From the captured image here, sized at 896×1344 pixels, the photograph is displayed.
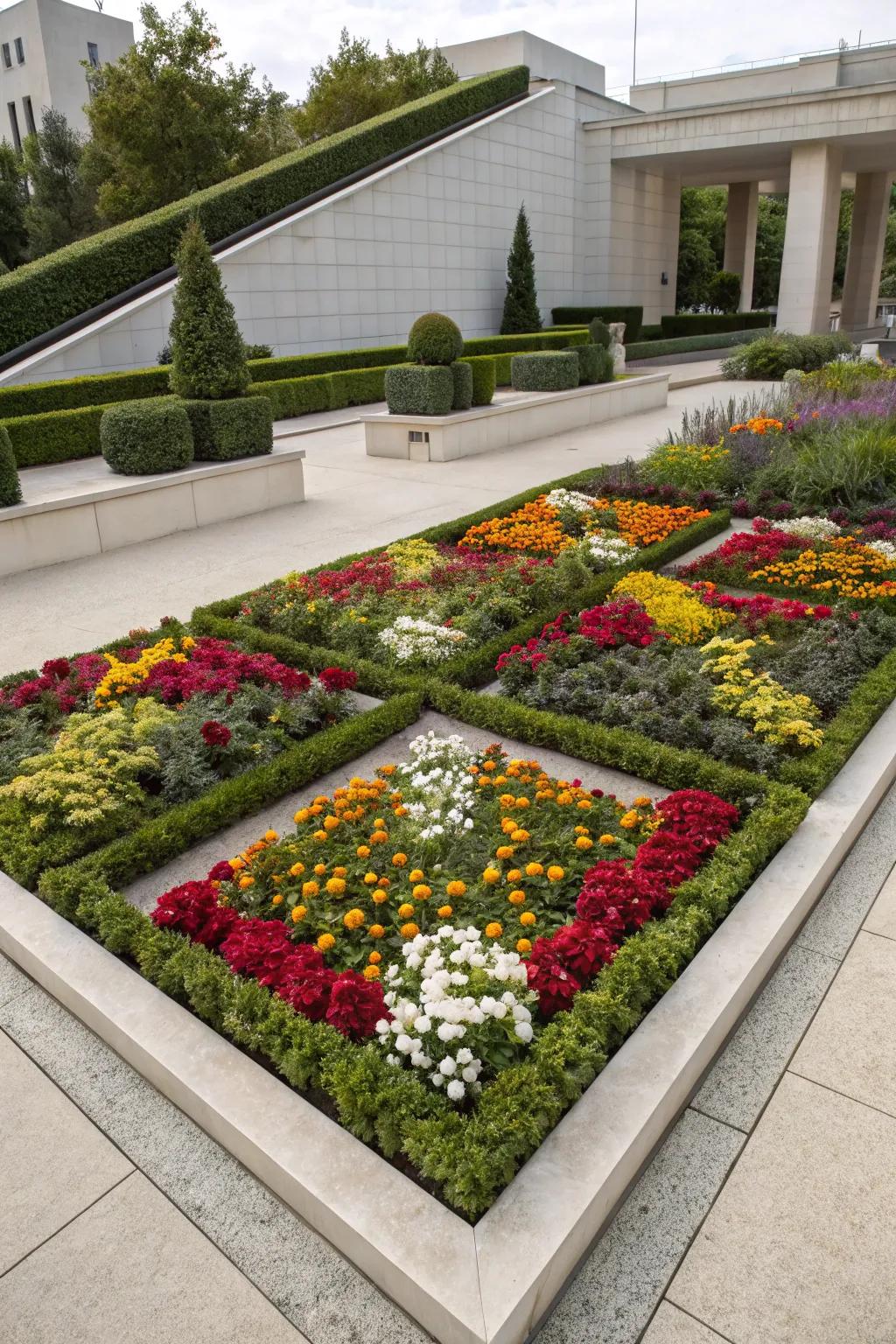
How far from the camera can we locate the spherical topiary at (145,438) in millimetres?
9336

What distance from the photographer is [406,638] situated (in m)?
5.86

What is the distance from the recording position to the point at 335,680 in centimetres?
508

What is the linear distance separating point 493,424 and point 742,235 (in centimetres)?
2740

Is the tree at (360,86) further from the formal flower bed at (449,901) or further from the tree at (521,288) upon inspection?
the formal flower bed at (449,901)

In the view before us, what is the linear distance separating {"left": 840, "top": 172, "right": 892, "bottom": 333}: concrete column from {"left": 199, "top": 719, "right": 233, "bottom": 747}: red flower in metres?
33.4

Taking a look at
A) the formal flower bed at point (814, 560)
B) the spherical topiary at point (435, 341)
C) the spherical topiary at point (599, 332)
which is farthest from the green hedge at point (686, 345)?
the formal flower bed at point (814, 560)

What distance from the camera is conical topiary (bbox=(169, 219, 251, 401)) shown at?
9.59m

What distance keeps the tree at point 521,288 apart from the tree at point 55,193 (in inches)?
580

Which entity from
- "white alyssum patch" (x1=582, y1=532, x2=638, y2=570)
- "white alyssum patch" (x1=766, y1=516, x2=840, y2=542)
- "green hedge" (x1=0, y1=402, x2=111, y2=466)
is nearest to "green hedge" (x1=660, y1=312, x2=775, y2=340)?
"green hedge" (x1=0, y1=402, x2=111, y2=466)

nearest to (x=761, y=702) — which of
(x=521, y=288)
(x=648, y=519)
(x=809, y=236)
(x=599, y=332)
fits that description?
(x=648, y=519)

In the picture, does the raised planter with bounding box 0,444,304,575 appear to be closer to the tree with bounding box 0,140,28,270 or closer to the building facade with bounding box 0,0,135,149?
the tree with bounding box 0,140,28,270

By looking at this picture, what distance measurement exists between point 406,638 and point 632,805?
221 centimetres

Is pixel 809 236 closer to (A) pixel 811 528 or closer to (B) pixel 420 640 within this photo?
(A) pixel 811 528

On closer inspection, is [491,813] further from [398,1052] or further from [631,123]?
[631,123]
